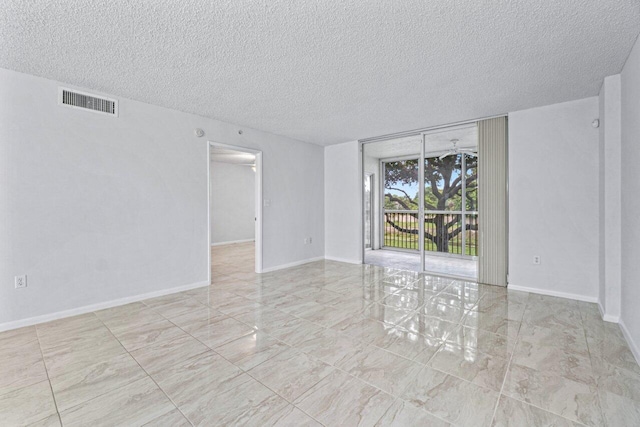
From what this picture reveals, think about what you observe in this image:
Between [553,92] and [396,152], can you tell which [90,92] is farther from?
[396,152]

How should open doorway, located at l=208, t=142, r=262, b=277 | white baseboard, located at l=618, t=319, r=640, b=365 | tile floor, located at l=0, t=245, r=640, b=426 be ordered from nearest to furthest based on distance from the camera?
1. tile floor, located at l=0, t=245, r=640, b=426
2. white baseboard, located at l=618, t=319, r=640, b=365
3. open doorway, located at l=208, t=142, r=262, b=277

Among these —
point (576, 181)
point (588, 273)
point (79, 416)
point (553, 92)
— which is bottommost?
point (79, 416)

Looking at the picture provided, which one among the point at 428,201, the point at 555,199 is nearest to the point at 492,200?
the point at 555,199

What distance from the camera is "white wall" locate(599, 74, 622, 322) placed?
2.74 meters

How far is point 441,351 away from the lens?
2232 millimetres

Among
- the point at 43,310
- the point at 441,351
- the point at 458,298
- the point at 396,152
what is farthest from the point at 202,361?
the point at 396,152

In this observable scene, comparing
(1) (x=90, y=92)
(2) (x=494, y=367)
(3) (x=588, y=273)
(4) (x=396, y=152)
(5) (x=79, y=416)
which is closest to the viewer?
(5) (x=79, y=416)

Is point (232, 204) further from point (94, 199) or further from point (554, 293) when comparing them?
point (554, 293)

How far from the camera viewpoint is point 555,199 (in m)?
3.52

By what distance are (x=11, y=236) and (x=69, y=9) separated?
2.15 metres

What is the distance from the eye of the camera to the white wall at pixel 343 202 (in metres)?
5.61

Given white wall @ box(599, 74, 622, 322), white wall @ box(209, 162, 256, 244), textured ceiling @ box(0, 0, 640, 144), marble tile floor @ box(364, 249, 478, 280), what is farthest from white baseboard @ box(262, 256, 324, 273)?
white wall @ box(599, 74, 622, 322)

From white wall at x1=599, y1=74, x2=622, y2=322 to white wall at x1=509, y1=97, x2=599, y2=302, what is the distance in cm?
53

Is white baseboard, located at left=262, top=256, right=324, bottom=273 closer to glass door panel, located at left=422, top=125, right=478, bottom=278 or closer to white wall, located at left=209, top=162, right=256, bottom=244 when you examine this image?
glass door panel, located at left=422, top=125, right=478, bottom=278
